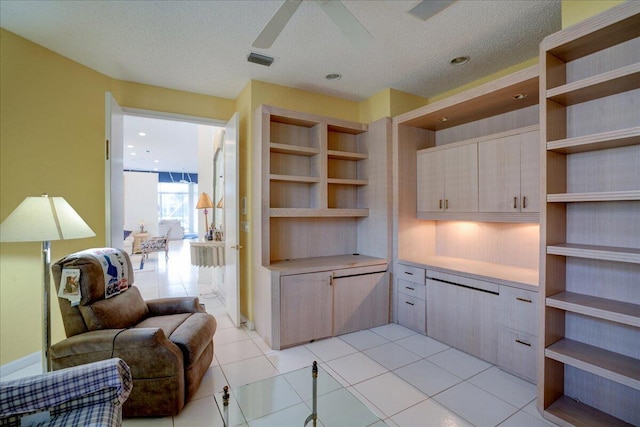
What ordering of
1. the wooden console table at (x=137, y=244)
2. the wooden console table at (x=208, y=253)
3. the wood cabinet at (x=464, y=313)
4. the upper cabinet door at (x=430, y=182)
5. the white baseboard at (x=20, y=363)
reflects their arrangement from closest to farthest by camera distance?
the white baseboard at (x=20, y=363) < the wood cabinet at (x=464, y=313) < the upper cabinet door at (x=430, y=182) < the wooden console table at (x=208, y=253) < the wooden console table at (x=137, y=244)

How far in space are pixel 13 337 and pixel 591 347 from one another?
15.0 feet

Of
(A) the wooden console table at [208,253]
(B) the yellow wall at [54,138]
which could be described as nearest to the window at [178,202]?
(A) the wooden console table at [208,253]

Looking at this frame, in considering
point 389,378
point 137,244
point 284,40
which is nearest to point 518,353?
point 389,378

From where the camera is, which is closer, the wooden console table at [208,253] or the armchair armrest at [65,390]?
the armchair armrest at [65,390]

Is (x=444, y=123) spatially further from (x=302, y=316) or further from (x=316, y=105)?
(x=302, y=316)

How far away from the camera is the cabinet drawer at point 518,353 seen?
7.54 ft

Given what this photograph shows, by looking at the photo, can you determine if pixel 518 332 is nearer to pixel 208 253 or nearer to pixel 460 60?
pixel 460 60

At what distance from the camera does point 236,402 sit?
162cm

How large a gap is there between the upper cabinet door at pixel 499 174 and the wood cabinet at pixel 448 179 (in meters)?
0.08

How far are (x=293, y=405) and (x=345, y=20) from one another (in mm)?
2229

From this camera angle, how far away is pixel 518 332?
7.84ft

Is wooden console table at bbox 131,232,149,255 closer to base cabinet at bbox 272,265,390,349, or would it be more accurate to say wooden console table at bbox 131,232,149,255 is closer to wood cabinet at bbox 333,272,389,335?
base cabinet at bbox 272,265,390,349

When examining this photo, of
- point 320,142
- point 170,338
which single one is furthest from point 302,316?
point 320,142

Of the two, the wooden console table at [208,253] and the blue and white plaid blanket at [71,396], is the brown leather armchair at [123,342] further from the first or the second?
the wooden console table at [208,253]
